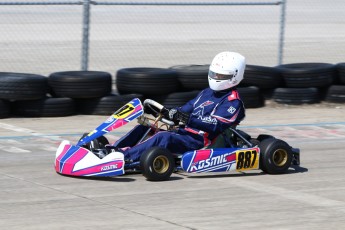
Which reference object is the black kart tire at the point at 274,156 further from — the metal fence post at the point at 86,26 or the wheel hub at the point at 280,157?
the metal fence post at the point at 86,26

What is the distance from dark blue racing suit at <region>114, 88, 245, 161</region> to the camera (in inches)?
295

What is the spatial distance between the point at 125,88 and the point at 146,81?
12.9 inches

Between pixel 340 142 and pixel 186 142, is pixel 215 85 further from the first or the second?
pixel 340 142

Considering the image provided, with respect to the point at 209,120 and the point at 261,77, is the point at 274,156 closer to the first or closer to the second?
the point at 209,120

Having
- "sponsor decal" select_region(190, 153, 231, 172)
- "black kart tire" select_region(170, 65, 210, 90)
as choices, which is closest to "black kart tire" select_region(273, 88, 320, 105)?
"black kart tire" select_region(170, 65, 210, 90)

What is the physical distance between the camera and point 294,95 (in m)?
12.2

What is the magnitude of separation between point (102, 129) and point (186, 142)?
763 mm

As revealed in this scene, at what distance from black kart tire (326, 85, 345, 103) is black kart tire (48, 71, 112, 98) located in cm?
349

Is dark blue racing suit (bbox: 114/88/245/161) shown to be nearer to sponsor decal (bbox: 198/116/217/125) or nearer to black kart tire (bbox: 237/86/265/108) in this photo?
sponsor decal (bbox: 198/116/217/125)

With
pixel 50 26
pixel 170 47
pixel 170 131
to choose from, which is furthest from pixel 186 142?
pixel 50 26

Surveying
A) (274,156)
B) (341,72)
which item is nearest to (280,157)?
(274,156)

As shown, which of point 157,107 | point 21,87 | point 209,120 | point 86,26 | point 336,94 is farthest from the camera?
point 336,94

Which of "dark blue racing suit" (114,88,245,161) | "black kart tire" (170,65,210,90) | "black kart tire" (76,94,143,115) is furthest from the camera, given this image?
"black kart tire" (170,65,210,90)

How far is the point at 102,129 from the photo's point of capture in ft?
24.8
